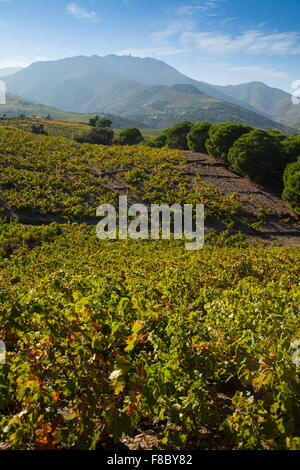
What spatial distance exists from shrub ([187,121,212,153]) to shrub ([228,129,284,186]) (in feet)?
27.9

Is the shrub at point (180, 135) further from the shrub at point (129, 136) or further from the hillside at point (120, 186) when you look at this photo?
the hillside at point (120, 186)

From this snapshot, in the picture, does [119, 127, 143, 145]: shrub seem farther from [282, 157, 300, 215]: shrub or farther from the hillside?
[282, 157, 300, 215]: shrub

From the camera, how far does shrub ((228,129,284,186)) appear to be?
25641 millimetres

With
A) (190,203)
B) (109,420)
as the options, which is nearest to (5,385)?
(109,420)

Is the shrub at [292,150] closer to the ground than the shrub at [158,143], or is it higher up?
closer to the ground

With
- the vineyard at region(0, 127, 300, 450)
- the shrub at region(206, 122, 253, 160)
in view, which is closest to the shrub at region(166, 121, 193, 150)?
the shrub at region(206, 122, 253, 160)

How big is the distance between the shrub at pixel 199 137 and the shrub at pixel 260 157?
8.50m

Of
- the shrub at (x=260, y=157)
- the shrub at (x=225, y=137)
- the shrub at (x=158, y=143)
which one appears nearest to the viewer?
the shrub at (x=260, y=157)

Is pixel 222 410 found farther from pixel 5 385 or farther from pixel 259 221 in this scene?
pixel 259 221

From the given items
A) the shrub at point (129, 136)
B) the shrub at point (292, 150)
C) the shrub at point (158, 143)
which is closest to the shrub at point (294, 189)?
the shrub at point (292, 150)

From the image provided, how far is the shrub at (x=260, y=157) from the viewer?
25.6 m

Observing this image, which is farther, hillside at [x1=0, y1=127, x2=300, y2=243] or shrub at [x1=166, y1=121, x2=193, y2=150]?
shrub at [x1=166, y1=121, x2=193, y2=150]

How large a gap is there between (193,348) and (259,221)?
19.6 meters

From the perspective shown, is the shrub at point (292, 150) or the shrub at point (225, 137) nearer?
the shrub at point (292, 150)
